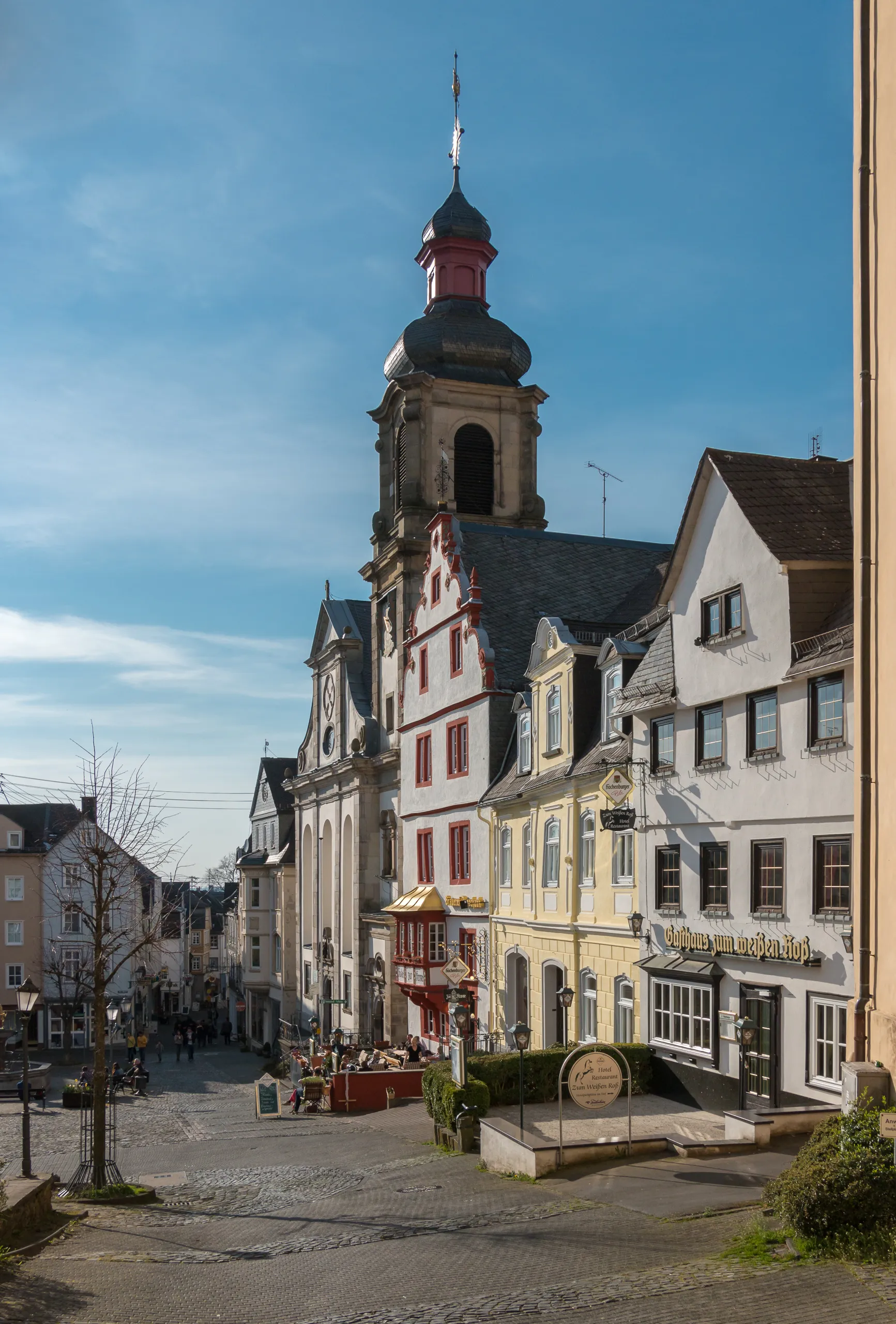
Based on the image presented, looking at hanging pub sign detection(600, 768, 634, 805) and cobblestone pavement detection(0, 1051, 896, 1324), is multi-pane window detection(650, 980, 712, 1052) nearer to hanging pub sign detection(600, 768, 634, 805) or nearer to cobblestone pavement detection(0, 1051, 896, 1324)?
hanging pub sign detection(600, 768, 634, 805)

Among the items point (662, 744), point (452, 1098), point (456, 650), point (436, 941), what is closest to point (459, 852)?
point (436, 941)

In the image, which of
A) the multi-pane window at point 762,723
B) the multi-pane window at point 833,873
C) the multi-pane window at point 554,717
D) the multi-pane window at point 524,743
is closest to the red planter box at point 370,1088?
the multi-pane window at point 524,743

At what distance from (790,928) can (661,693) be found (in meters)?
5.95

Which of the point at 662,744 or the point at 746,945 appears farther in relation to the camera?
the point at 662,744

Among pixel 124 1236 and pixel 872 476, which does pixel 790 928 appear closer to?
pixel 872 476

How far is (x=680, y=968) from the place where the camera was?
23.8m

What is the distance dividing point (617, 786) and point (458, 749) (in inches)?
591

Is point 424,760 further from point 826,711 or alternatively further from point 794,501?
point 826,711

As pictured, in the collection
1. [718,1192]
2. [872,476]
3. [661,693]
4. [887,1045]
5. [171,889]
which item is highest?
[872,476]

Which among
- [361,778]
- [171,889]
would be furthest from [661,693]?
[171,889]

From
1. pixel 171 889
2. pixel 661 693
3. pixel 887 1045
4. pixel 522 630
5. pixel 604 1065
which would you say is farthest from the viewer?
pixel 171 889

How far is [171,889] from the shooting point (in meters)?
111

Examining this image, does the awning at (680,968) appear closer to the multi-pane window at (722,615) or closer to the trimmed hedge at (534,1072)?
the trimmed hedge at (534,1072)

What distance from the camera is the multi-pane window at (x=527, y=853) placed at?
3325 centimetres
